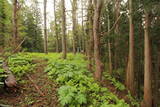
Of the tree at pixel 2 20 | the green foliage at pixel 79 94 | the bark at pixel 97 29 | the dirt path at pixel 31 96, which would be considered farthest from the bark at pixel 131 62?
the tree at pixel 2 20

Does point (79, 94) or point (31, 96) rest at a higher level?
point (79, 94)

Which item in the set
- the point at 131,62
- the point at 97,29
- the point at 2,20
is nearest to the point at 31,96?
the point at 97,29

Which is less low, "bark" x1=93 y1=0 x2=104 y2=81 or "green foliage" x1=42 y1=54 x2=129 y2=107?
"bark" x1=93 y1=0 x2=104 y2=81

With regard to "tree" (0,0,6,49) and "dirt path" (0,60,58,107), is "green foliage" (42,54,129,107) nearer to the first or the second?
"dirt path" (0,60,58,107)

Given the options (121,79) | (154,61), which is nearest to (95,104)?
(121,79)

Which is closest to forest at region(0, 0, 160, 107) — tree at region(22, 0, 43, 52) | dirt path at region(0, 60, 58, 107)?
dirt path at region(0, 60, 58, 107)

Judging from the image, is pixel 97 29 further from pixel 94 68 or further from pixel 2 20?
pixel 2 20

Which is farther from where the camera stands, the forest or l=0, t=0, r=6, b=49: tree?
l=0, t=0, r=6, b=49: tree

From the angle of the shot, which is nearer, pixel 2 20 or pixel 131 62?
pixel 131 62

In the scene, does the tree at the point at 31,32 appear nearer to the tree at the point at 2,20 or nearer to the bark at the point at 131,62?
the tree at the point at 2,20

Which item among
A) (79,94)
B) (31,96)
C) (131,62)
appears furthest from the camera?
(131,62)

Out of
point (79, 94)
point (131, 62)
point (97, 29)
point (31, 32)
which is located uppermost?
point (31, 32)

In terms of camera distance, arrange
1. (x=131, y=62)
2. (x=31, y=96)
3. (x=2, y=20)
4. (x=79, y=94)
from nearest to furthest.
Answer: (x=79, y=94), (x=31, y=96), (x=131, y=62), (x=2, y=20)

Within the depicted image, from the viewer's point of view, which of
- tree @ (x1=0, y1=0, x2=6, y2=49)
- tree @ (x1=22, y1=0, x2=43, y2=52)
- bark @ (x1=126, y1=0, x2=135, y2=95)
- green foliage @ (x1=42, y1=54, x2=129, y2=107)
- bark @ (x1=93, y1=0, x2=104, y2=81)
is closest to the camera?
green foliage @ (x1=42, y1=54, x2=129, y2=107)
